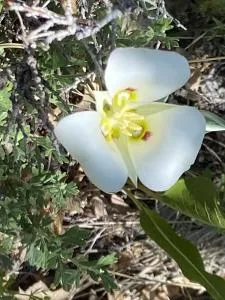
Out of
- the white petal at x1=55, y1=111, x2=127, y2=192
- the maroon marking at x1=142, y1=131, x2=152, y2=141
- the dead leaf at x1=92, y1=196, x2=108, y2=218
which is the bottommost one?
the dead leaf at x1=92, y1=196, x2=108, y2=218

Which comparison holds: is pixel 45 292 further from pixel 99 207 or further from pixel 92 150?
pixel 92 150

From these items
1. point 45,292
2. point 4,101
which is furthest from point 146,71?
point 45,292

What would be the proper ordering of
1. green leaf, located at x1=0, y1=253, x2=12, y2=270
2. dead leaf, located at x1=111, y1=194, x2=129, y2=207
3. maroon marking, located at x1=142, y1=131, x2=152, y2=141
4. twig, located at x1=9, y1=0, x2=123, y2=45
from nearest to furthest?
twig, located at x1=9, y1=0, x2=123, y2=45
maroon marking, located at x1=142, y1=131, x2=152, y2=141
green leaf, located at x1=0, y1=253, x2=12, y2=270
dead leaf, located at x1=111, y1=194, x2=129, y2=207

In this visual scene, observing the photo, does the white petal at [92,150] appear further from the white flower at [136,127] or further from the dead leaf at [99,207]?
the dead leaf at [99,207]

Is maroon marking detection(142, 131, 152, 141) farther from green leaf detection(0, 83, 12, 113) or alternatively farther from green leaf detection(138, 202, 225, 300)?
green leaf detection(138, 202, 225, 300)

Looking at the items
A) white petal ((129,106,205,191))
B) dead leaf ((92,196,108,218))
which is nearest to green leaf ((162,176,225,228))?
white petal ((129,106,205,191))

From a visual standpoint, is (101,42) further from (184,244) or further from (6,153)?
(184,244)

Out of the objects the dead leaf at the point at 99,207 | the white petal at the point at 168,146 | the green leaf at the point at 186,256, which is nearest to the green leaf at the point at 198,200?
the green leaf at the point at 186,256
